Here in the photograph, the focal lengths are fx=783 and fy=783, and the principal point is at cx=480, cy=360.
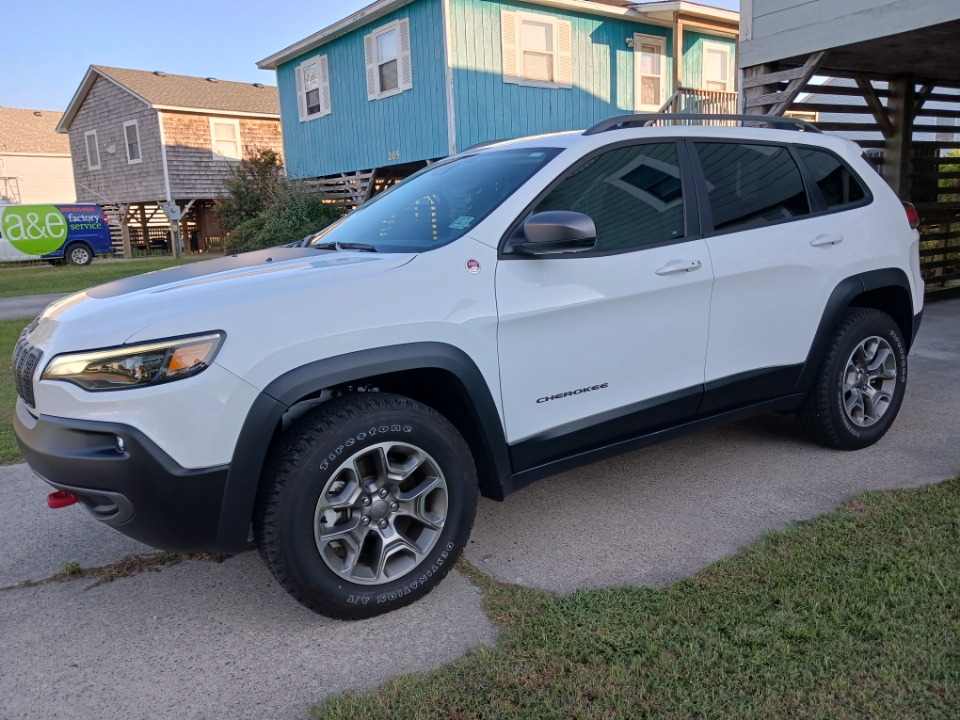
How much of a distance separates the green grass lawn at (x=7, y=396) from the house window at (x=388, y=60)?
29.8 ft

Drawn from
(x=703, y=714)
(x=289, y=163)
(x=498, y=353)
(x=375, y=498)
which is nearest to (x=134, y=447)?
(x=375, y=498)

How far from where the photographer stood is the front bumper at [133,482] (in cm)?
252

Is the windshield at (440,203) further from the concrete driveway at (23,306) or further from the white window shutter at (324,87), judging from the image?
the white window shutter at (324,87)

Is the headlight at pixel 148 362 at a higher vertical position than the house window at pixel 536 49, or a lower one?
lower

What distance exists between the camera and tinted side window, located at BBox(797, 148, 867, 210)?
4.37 metres

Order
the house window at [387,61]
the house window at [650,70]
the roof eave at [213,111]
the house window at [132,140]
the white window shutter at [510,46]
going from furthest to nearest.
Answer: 1. the house window at [132,140]
2. the roof eave at [213,111]
3. the house window at [650,70]
4. the house window at [387,61]
5. the white window shutter at [510,46]

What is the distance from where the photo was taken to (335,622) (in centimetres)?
297

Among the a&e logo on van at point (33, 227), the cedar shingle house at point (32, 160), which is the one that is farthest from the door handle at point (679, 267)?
the cedar shingle house at point (32, 160)

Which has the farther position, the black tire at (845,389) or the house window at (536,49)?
the house window at (536,49)

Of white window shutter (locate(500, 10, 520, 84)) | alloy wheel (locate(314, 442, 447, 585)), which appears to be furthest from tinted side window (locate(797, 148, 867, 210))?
white window shutter (locate(500, 10, 520, 84))

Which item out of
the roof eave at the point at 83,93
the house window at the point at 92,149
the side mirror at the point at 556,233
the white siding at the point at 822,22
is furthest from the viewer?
the house window at the point at 92,149

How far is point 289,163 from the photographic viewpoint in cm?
2125

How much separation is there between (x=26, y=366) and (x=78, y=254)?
24388mm

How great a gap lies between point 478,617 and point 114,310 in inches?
67.7
